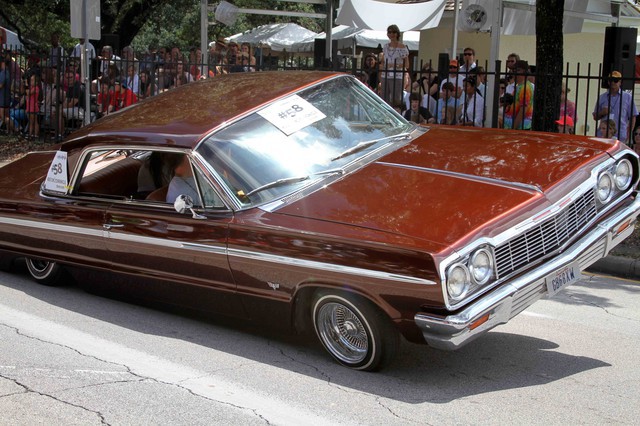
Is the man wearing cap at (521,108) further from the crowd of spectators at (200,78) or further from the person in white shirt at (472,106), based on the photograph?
the person in white shirt at (472,106)

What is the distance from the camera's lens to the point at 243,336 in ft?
20.6

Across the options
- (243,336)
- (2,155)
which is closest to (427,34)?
(2,155)

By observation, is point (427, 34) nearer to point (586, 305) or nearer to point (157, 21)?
point (586, 305)

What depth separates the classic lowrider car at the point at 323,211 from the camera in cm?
505

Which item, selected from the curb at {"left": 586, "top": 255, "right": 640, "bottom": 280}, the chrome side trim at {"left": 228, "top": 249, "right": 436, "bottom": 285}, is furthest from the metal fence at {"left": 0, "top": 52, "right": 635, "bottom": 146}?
the chrome side trim at {"left": 228, "top": 249, "right": 436, "bottom": 285}

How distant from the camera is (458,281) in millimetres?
4898

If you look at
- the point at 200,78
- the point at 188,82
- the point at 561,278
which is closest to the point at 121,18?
the point at 200,78

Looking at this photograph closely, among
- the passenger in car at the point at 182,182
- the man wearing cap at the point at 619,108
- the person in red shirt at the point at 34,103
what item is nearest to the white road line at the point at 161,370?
the passenger in car at the point at 182,182

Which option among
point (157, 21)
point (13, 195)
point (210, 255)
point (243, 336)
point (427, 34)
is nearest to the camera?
point (210, 255)

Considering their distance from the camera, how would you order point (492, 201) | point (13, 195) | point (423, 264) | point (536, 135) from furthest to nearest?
1. point (13, 195)
2. point (536, 135)
3. point (492, 201)
4. point (423, 264)

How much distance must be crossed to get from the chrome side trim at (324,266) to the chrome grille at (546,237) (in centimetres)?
54

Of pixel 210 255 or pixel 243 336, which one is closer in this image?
pixel 210 255

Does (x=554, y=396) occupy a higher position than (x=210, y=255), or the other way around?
(x=210, y=255)

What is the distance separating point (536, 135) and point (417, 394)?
8.28 feet
